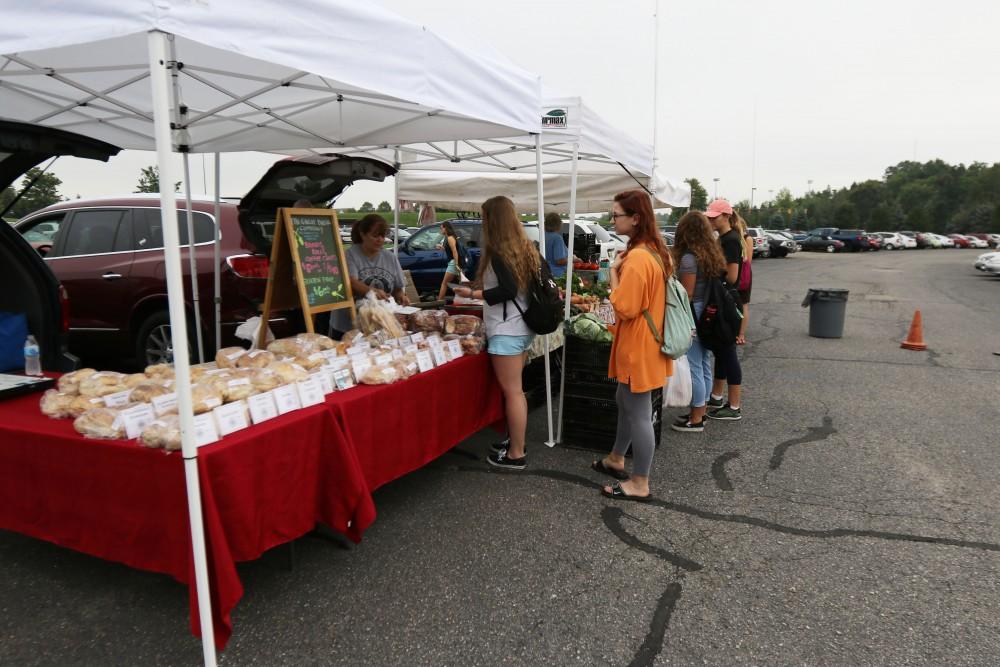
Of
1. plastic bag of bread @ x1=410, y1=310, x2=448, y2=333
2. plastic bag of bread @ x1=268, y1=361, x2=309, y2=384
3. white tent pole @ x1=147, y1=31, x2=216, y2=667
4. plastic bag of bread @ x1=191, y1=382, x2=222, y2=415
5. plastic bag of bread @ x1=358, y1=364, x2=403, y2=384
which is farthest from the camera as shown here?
plastic bag of bread @ x1=410, y1=310, x2=448, y2=333

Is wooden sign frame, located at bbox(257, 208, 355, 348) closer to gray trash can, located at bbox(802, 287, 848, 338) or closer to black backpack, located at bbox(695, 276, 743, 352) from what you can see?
black backpack, located at bbox(695, 276, 743, 352)

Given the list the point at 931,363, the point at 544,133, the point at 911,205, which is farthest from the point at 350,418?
the point at 911,205

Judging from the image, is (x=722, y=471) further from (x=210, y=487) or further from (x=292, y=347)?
(x=210, y=487)

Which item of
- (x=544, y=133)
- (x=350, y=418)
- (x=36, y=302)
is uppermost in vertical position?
(x=544, y=133)

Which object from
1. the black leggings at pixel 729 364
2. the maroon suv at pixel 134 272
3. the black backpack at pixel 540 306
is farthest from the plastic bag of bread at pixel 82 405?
the black leggings at pixel 729 364

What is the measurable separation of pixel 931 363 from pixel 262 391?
8.09 meters

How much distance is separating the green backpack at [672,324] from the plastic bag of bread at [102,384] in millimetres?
2660

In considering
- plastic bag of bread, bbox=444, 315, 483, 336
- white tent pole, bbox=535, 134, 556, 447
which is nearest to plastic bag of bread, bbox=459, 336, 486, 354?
plastic bag of bread, bbox=444, 315, 483, 336

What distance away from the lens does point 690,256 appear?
187 inches

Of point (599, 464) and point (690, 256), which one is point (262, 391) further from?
point (690, 256)

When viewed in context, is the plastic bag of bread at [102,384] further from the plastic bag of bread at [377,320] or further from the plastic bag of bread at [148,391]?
the plastic bag of bread at [377,320]

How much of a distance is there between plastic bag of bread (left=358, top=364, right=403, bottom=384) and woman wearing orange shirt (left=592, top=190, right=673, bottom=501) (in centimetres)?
128

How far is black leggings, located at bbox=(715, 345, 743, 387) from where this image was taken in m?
5.16

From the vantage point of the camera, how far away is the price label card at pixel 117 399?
2.68 meters
